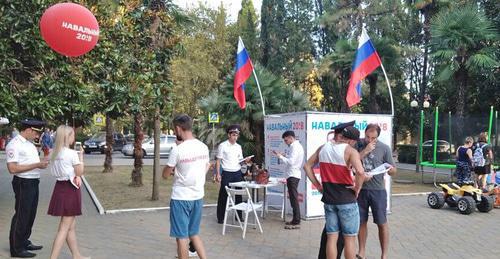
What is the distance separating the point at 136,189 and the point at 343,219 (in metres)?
9.23

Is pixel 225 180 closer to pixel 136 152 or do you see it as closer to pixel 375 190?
pixel 375 190

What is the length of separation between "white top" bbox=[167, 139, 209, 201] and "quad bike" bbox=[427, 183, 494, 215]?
6.67m

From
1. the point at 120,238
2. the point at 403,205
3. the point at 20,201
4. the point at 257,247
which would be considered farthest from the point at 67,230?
the point at 403,205

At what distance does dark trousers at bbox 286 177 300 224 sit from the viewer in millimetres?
8102

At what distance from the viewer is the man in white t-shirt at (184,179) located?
5004 mm

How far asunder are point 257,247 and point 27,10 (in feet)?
16.6

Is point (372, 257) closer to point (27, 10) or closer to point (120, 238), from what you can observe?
point (120, 238)

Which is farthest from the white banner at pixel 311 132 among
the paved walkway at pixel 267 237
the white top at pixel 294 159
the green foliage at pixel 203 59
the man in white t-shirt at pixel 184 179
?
the green foliage at pixel 203 59

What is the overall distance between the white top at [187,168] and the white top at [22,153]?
2.05m

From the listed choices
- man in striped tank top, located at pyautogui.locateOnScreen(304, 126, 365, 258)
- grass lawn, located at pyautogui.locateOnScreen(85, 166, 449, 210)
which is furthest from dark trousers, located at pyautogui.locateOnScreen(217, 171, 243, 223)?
A: man in striped tank top, located at pyautogui.locateOnScreen(304, 126, 365, 258)

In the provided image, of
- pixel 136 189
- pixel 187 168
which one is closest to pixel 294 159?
pixel 187 168

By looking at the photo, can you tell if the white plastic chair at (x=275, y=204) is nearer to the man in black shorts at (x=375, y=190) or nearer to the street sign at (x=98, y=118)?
the man in black shorts at (x=375, y=190)

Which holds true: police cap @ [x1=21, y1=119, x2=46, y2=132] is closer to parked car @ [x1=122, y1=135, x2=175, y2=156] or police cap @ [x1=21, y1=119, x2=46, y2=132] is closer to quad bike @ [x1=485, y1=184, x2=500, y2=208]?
→ quad bike @ [x1=485, y1=184, x2=500, y2=208]

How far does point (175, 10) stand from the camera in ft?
43.3
